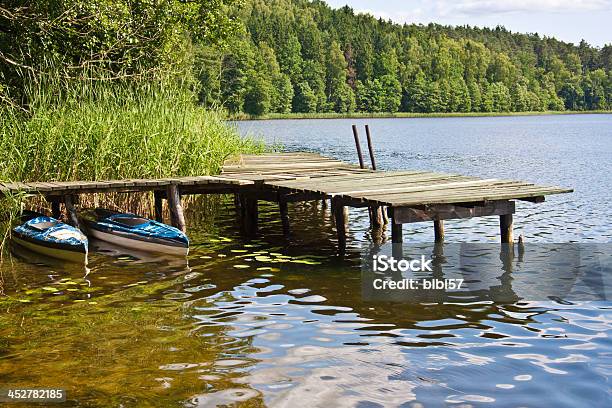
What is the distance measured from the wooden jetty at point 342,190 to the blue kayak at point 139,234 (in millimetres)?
538

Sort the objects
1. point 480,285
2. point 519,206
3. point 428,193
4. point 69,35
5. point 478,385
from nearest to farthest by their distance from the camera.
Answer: point 478,385, point 480,285, point 428,193, point 69,35, point 519,206

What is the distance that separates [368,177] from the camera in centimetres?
1589

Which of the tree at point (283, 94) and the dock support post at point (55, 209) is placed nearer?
the dock support post at point (55, 209)

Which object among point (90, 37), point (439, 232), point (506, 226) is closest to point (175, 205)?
point (439, 232)

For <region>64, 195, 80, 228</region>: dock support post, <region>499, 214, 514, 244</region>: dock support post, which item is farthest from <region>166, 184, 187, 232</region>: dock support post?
<region>499, 214, 514, 244</region>: dock support post

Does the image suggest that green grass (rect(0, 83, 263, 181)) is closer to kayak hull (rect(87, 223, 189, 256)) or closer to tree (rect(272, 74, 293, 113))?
kayak hull (rect(87, 223, 189, 256))

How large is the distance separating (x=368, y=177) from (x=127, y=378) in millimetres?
9002

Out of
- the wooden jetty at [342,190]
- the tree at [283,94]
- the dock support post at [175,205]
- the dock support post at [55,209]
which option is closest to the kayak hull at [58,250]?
the wooden jetty at [342,190]

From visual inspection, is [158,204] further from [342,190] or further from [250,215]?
[342,190]

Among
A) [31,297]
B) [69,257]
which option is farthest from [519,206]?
[31,297]

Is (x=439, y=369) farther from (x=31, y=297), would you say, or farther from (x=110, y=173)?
(x=110, y=173)

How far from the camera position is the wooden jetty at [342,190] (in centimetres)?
1255

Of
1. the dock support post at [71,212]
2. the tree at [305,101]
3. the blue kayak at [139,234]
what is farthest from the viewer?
the tree at [305,101]

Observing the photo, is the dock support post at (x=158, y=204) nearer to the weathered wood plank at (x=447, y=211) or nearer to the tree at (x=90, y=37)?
the tree at (x=90, y=37)
